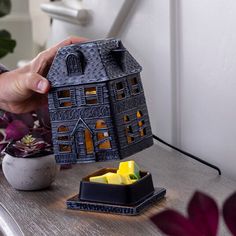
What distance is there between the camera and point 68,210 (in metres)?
0.75

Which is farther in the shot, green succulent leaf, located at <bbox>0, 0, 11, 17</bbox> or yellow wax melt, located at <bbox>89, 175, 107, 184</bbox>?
green succulent leaf, located at <bbox>0, 0, 11, 17</bbox>

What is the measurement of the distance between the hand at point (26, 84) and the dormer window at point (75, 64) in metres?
0.07

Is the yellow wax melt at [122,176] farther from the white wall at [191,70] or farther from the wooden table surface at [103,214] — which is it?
the white wall at [191,70]

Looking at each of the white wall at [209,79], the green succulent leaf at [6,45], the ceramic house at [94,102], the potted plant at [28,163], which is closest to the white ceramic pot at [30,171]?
the potted plant at [28,163]

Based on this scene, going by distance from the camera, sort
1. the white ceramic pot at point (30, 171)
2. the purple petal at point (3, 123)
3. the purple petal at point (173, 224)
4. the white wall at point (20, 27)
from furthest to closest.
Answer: the white wall at point (20, 27)
the purple petal at point (3, 123)
the white ceramic pot at point (30, 171)
the purple petal at point (173, 224)

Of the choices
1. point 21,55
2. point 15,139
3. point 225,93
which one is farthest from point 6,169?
point 21,55

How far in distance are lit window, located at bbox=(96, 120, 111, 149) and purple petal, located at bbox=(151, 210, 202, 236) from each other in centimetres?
42

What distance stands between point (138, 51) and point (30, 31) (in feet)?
2.78

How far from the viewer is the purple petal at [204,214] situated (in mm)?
263

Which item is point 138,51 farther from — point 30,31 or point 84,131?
point 30,31

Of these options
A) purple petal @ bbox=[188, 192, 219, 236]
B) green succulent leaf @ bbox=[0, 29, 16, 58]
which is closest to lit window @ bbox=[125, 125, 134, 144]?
purple petal @ bbox=[188, 192, 219, 236]

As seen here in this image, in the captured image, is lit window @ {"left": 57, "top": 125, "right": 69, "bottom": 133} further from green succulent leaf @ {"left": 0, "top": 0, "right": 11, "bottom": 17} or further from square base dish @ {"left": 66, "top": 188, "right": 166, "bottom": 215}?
green succulent leaf @ {"left": 0, "top": 0, "right": 11, "bottom": 17}

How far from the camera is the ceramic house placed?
672 mm

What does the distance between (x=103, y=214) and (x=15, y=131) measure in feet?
0.86
